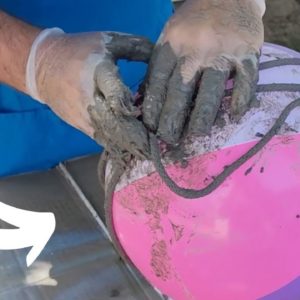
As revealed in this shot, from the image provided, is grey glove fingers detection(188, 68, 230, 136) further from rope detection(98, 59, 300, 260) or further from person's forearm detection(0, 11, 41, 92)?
person's forearm detection(0, 11, 41, 92)

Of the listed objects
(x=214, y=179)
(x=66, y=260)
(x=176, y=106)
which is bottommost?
(x=66, y=260)

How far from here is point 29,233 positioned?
Result: 67.0 inches

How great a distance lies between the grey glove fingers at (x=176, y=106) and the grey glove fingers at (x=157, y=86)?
1cm

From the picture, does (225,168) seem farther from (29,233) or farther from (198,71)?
(29,233)

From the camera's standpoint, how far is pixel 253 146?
107cm

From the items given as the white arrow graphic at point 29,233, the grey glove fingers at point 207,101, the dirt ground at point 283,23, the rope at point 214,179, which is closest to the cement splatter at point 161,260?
the rope at point 214,179

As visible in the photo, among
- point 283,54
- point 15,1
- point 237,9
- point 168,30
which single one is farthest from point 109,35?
point 15,1

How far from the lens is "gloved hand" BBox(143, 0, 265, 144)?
3.38ft

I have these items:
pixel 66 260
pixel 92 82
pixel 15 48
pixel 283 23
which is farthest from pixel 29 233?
pixel 283 23

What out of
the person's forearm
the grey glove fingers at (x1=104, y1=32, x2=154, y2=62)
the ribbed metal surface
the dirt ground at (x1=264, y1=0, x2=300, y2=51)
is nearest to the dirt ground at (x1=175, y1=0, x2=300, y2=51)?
the dirt ground at (x1=264, y1=0, x2=300, y2=51)

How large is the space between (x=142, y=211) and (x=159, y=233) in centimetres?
5

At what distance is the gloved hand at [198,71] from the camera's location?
3.38 ft

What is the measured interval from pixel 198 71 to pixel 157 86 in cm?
7

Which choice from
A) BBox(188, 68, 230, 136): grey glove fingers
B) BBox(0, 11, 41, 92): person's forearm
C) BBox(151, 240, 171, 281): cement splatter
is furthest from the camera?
BBox(0, 11, 41, 92): person's forearm
